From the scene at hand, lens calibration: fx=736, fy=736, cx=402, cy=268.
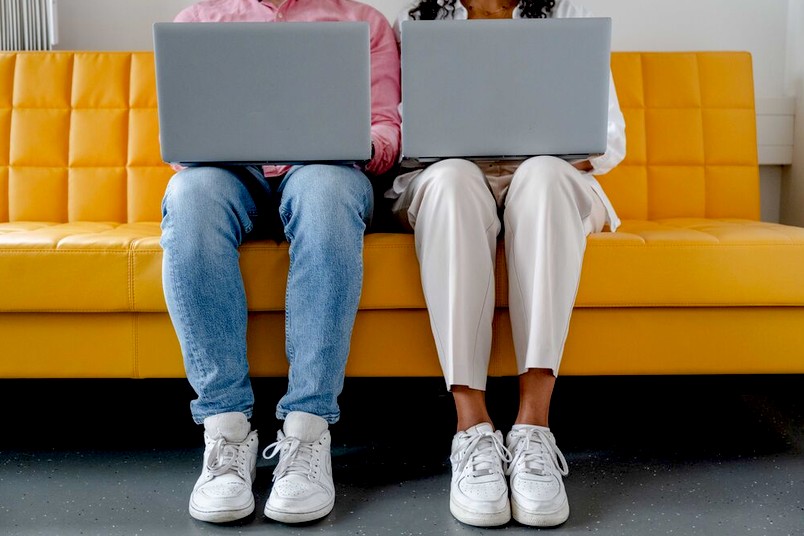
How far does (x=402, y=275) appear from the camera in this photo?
1158 millimetres

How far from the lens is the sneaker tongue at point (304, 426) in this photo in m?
1.02

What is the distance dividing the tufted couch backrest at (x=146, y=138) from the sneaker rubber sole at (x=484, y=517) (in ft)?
3.16

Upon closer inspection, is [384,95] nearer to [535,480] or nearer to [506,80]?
[506,80]

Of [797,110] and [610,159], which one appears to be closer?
[610,159]

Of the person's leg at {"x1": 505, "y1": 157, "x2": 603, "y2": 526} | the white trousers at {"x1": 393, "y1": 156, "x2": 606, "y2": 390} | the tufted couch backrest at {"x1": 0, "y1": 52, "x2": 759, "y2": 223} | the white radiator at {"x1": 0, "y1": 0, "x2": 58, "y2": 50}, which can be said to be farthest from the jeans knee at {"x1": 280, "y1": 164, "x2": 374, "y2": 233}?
the white radiator at {"x1": 0, "y1": 0, "x2": 58, "y2": 50}

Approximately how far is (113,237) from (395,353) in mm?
515

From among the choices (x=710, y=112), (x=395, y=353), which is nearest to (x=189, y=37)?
(x=395, y=353)

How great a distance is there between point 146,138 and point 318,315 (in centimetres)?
88

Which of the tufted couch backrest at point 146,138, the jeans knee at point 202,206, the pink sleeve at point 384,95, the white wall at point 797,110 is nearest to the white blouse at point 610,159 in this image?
the pink sleeve at point 384,95

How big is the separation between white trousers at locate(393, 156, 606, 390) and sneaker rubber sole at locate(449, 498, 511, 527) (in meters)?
0.18

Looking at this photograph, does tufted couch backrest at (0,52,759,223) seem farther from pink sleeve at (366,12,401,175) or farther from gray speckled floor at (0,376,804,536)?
pink sleeve at (366,12,401,175)

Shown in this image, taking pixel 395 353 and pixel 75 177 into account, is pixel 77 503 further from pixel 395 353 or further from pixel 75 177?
pixel 75 177

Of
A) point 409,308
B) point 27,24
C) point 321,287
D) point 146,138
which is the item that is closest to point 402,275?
point 409,308

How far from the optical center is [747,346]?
1.19m
